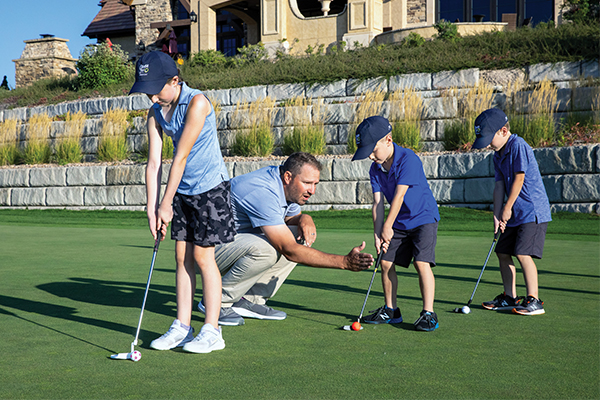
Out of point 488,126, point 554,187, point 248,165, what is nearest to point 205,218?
point 488,126

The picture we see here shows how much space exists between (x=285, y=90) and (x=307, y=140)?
3799 mm

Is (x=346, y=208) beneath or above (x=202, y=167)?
beneath

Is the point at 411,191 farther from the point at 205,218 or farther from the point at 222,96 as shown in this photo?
the point at 222,96

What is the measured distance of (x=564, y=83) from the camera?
1380cm

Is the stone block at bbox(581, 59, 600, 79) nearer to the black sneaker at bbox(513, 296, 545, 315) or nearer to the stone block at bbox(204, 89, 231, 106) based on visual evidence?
the stone block at bbox(204, 89, 231, 106)

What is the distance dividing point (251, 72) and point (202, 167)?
1561cm

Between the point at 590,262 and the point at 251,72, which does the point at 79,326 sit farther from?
the point at 251,72

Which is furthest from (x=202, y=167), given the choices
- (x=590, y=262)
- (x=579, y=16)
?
(x=579, y=16)

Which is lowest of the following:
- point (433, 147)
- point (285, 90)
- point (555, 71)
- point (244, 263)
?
point (244, 263)

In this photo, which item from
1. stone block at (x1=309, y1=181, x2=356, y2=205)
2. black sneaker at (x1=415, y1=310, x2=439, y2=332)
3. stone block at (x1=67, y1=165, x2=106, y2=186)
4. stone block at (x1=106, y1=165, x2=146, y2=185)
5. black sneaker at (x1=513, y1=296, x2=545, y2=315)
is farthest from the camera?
stone block at (x1=67, y1=165, x2=106, y2=186)

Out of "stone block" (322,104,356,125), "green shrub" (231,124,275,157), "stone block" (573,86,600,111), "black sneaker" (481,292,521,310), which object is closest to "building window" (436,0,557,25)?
"stone block" (322,104,356,125)

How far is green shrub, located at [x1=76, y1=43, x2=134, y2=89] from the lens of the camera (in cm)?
2188

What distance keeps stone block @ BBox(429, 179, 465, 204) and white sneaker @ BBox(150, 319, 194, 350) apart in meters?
8.80

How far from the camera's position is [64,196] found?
46.4 feet
